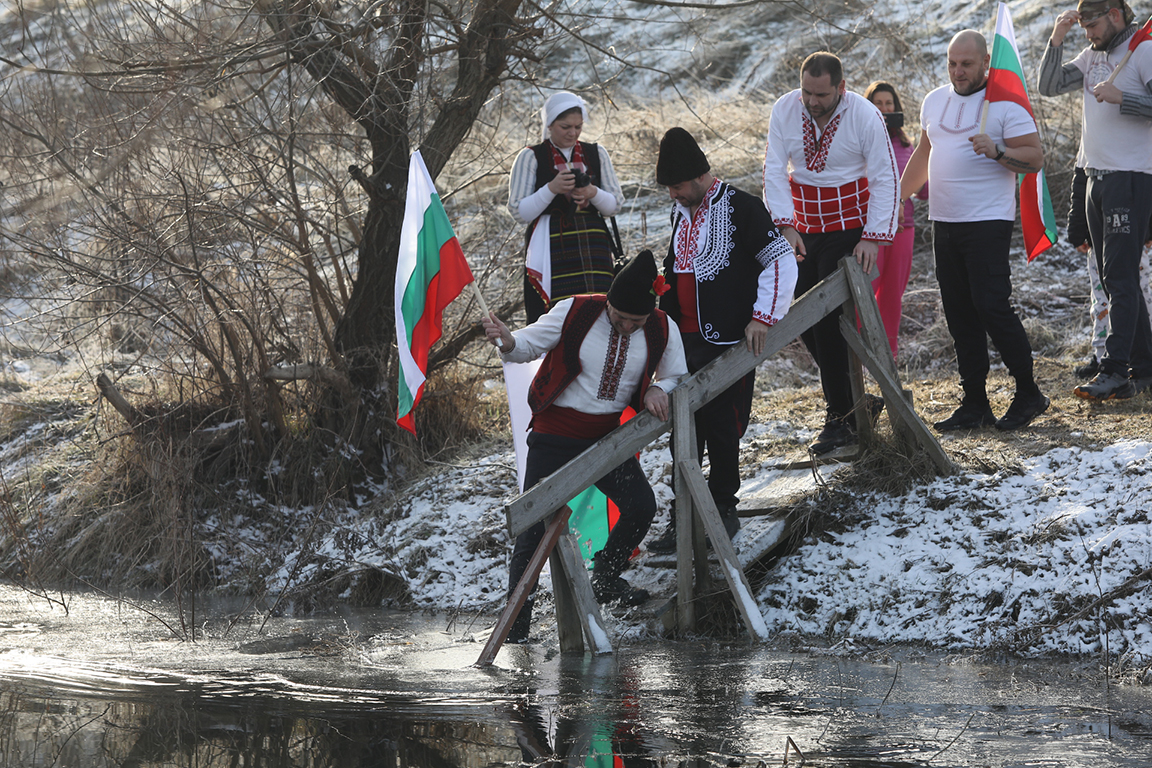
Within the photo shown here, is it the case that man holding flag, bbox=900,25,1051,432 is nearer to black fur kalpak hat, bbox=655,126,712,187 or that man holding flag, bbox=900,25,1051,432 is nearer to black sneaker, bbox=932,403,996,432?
black sneaker, bbox=932,403,996,432

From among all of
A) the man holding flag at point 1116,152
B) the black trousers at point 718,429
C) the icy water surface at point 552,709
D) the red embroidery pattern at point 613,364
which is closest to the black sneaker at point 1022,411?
the man holding flag at point 1116,152

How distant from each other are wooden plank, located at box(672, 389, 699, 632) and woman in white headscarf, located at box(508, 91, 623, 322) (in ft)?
4.05

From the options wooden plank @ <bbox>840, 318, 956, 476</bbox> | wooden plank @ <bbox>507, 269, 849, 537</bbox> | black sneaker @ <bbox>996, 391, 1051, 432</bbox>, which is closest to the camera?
wooden plank @ <bbox>507, 269, 849, 537</bbox>

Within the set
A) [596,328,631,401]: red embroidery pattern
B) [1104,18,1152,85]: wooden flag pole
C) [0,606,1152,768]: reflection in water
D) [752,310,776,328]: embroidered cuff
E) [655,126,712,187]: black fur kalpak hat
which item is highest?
[1104,18,1152,85]: wooden flag pole

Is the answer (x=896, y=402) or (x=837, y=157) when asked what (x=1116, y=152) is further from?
(x=896, y=402)

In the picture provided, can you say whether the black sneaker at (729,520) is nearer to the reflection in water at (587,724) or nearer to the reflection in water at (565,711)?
the reflection in water at (565,711)

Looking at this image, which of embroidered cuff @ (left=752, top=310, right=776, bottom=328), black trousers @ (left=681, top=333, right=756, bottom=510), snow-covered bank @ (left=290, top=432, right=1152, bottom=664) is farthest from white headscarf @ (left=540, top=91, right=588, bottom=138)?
A: snow-covered bank @ (left=290, top=432, right=1152, bottom=664)

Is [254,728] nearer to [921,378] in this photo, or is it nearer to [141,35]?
[141,35]

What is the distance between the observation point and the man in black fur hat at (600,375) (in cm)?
496

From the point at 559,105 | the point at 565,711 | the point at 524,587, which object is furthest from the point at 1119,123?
the point at 565,711

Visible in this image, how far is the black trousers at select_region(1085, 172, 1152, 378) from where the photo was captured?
6.17m

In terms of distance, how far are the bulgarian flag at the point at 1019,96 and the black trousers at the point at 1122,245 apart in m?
0.37

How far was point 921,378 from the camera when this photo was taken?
895cm

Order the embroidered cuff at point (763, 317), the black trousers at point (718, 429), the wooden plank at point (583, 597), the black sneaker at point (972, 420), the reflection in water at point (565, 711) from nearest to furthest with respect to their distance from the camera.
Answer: the reflection in water at point (565, 711), the wooden plank at point (583, 597), the embroidered cuff at point (763, 317), the black trousers at point (718, 429), the black sneaker at point (972, 420)
